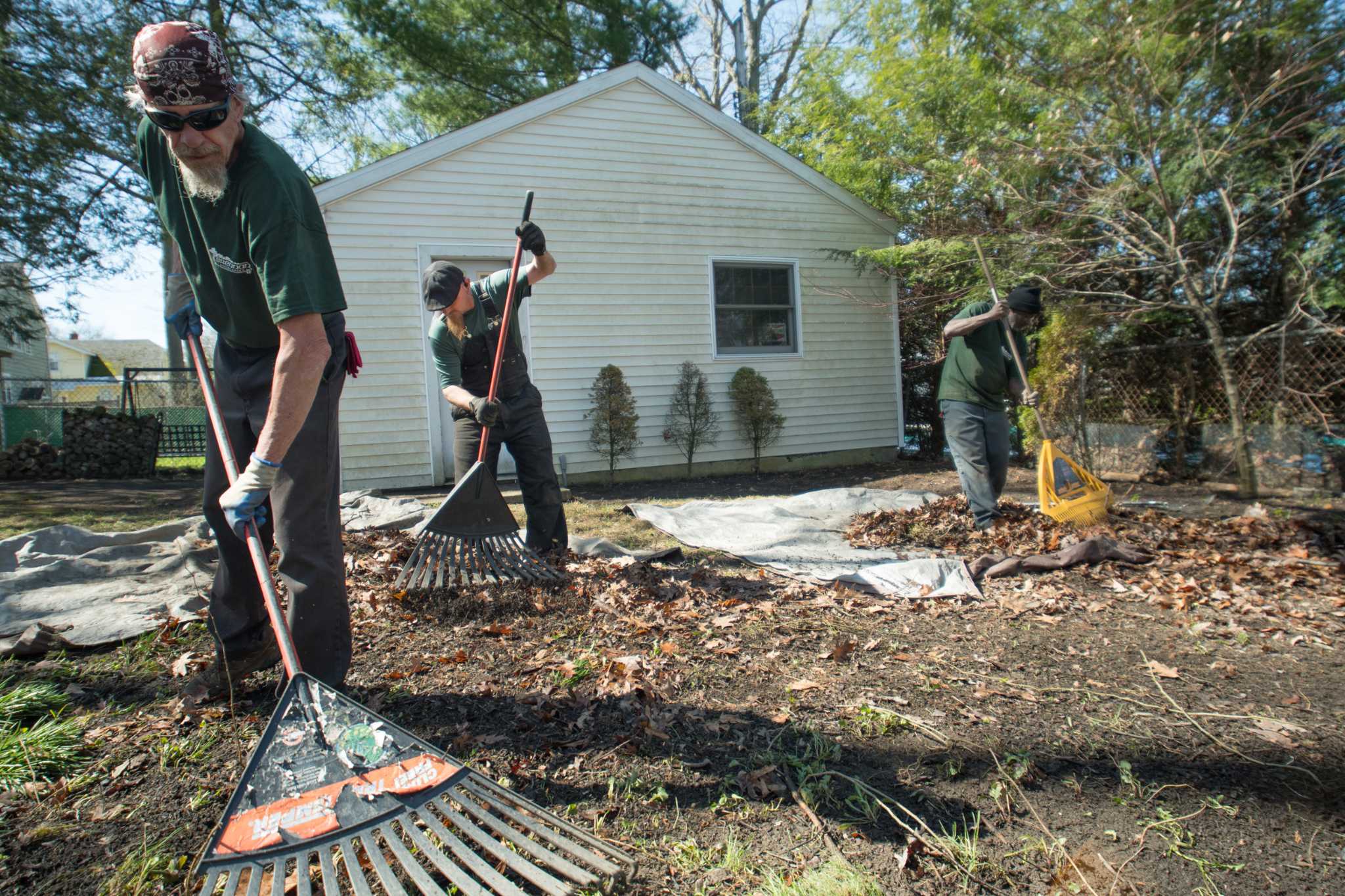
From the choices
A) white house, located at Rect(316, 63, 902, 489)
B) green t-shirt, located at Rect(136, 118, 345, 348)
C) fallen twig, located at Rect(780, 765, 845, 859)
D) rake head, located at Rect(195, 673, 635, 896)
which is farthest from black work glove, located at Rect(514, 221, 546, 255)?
white house, located at Rect(316, 63, 902, 489)

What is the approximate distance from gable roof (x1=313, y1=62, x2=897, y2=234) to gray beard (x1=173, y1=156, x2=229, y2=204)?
19.6 ft

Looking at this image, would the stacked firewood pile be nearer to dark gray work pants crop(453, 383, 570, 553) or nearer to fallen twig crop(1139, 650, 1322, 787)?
dark gray work pants crop(453, 383, 570, 553)

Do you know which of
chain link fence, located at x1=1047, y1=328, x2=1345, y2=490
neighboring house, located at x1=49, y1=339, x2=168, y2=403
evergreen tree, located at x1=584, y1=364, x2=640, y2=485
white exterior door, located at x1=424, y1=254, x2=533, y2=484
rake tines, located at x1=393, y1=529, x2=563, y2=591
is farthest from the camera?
neighboring house, located at x1=49, y1=339, x2=168, y2=403

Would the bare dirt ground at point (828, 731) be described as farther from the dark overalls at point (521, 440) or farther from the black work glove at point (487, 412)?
the black work glove at point (487, 412)

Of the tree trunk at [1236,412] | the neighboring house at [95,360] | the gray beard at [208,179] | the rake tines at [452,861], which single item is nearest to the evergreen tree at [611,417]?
the tree trunk at [1236,412]

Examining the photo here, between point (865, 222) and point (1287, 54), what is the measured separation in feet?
17.7

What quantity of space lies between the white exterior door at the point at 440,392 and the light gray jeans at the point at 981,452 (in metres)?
5.27

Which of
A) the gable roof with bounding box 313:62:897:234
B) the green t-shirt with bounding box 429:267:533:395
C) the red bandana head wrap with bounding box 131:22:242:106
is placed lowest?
the green t-shirt with bounding box 429:267:533:395

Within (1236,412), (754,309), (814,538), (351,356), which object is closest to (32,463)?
(754,309)

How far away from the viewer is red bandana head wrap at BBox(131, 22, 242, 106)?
1958mm

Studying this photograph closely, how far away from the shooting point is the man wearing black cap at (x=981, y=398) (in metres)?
5.52

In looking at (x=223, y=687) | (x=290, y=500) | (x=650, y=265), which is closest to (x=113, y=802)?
(x=223, y=687)

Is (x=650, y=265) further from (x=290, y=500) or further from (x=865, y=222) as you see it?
(x=290, y=500)

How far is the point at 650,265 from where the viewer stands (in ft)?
33.1
